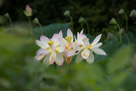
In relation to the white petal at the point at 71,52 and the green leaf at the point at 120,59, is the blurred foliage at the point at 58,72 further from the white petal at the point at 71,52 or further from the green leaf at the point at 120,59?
the white petal at the point at 71,52

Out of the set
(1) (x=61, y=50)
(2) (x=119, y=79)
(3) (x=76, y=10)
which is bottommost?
(2) (x=119, y=79)

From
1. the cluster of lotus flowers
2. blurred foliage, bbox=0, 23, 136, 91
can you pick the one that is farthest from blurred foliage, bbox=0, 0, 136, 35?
blurred foliage, bbox=0, 23, 136, 91

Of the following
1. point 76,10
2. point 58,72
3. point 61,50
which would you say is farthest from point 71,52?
point 76,10

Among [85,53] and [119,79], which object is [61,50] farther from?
[119,79]

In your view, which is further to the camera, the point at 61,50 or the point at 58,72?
the point at 61,50

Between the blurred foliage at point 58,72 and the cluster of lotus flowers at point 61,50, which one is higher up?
the cluster of lotus flowers at point 61,50

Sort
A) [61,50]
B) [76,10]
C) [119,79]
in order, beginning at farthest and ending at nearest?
[76,10], [61,50], [119,79]

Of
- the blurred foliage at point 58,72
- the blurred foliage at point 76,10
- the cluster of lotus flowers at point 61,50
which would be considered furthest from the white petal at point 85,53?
the blurred foliage at point 76,10

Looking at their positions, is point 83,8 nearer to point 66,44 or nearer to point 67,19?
point 67,19

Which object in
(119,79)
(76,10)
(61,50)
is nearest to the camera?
(119,79)
